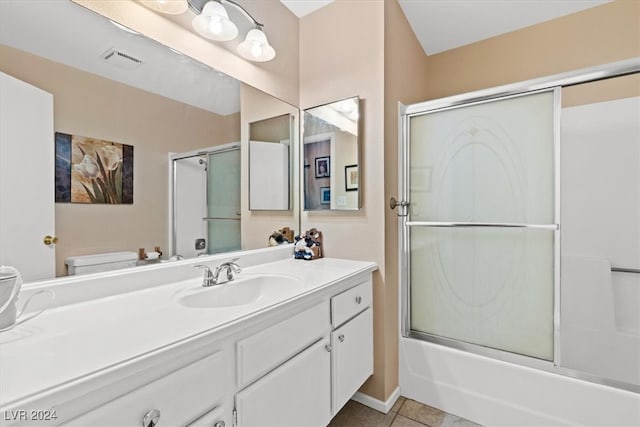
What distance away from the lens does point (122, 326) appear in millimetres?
773

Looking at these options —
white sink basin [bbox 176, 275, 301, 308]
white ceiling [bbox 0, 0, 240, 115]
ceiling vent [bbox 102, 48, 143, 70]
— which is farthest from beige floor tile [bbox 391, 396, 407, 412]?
ceiling vent [bbox 102, 48, 143, 70]

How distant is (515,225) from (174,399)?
5.66ft

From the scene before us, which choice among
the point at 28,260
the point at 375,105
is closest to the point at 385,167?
the point at 375,105

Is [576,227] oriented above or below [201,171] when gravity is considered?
below

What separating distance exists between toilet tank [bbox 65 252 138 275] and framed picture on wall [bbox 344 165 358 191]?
1.14 m

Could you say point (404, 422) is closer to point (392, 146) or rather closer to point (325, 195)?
point (325, 195)

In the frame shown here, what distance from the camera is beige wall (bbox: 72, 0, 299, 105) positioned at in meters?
1.17

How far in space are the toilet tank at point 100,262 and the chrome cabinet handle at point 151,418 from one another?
0.61 metres

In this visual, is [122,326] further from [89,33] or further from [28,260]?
[89,33]

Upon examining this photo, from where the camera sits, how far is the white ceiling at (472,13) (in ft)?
6.17

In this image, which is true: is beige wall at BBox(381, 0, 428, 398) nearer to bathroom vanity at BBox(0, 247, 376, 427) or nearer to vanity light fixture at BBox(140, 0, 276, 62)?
bathroom vanity at BBox(0, 247, 376, 427)

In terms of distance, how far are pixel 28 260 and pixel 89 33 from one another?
2.64ft

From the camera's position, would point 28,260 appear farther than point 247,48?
No

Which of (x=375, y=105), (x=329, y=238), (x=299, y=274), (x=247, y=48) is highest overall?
(x=247, y=48)
